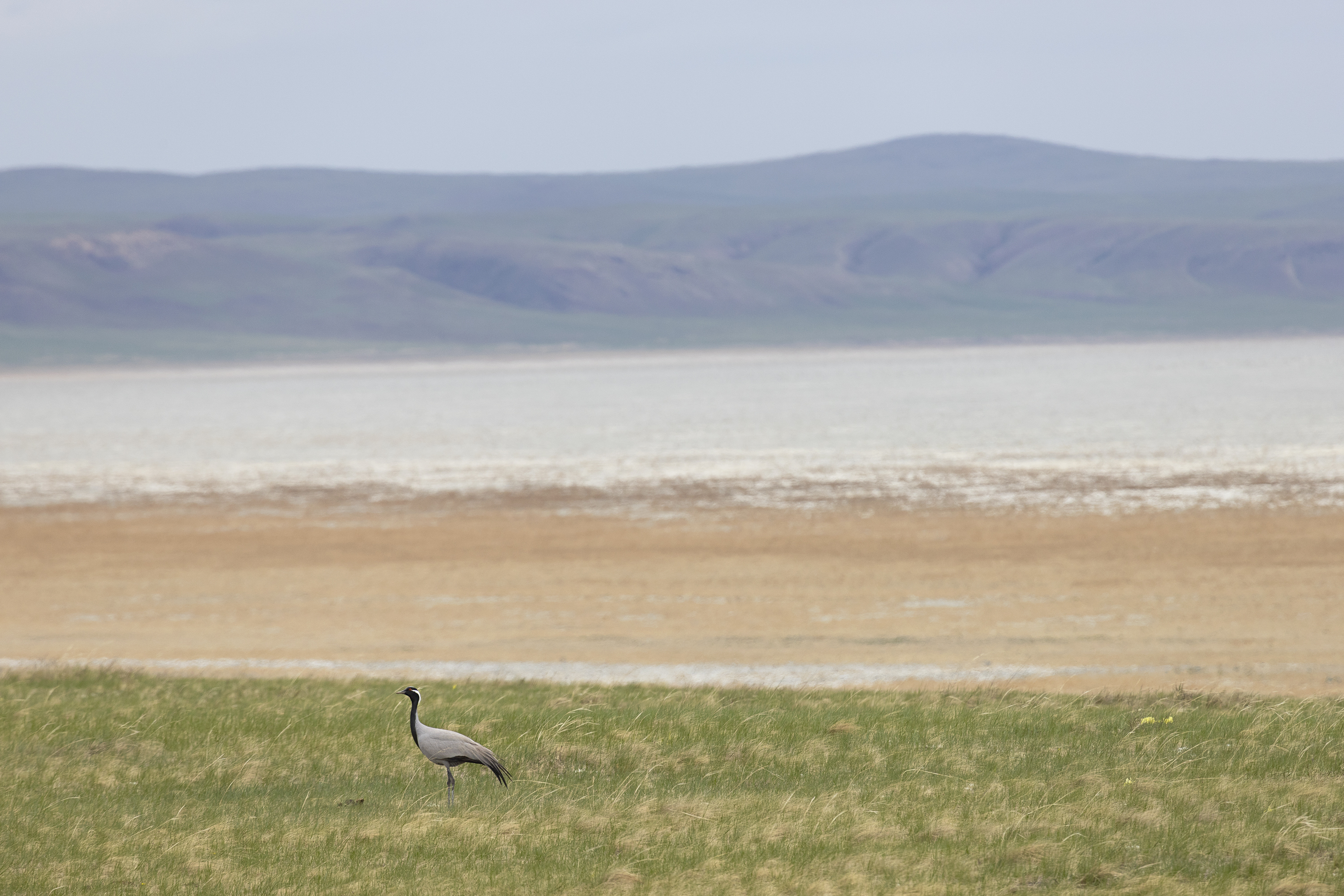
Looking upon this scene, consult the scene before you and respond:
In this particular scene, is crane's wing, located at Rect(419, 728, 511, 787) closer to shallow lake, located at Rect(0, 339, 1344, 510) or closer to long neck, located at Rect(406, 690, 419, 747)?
long neck, located at Rect(406, 690, 419, 747)

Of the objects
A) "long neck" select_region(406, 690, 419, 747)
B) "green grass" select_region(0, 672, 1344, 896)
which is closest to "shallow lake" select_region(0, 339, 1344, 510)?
"green grass" select_region(0, 672, 1344, 896)

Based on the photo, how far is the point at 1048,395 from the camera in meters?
68.1

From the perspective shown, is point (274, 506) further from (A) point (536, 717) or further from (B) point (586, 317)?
(B) point (586, 317)

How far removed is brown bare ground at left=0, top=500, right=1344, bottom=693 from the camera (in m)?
19.0

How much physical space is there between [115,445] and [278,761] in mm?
41497

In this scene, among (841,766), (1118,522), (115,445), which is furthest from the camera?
(115,445)

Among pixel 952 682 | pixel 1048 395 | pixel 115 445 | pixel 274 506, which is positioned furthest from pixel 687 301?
pixel 952 682

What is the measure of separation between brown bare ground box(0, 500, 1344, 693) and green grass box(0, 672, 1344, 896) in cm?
490

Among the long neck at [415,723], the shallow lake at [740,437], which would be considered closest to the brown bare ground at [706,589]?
the shallow lake at [740,437]

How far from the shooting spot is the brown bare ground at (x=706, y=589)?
18969 mm

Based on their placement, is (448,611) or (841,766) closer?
(841,766)

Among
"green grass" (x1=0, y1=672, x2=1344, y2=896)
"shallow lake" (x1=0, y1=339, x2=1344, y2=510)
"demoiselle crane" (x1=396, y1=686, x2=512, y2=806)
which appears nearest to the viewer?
"green grass" (x1=0, y1=672, x2=1344, y2=896)

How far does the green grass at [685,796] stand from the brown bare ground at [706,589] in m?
4.90

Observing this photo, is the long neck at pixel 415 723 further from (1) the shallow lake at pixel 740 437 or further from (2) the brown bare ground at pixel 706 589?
(1) the shallow lake at pixel 740 437
